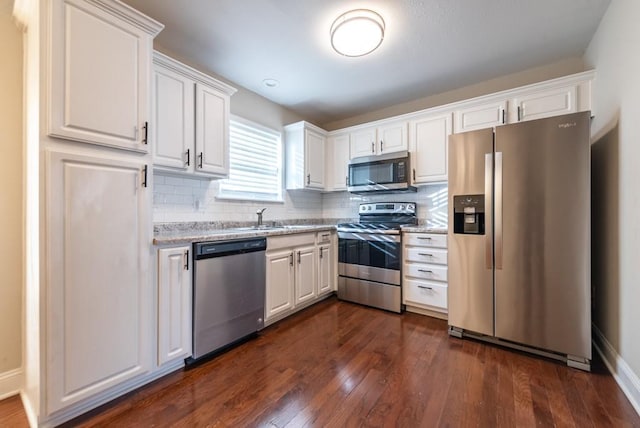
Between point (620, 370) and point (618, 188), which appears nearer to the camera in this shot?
point (620, 370)

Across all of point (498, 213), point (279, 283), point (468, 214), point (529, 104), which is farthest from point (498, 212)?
point (279, 283)

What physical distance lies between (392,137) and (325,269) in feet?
6.06

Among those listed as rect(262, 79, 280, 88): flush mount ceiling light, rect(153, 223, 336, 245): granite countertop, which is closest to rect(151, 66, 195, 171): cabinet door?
rect(153, 223, 336, 245): granite countertop

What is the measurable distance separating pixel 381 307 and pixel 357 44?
8.54 feet

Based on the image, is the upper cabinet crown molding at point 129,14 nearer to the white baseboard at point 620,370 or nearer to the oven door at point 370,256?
the oven door at point 370,256

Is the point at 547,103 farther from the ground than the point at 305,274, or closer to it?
farther from the ground

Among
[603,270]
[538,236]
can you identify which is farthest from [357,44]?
[603,270]

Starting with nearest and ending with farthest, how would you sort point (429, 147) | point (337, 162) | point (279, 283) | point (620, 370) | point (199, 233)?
point (620, 370)
point (199, 233)
point (279, 283)
point (429, 147)
point (337, 162)

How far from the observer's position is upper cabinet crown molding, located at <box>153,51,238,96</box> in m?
2.04

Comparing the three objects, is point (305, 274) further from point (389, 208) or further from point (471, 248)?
point (471, 248)

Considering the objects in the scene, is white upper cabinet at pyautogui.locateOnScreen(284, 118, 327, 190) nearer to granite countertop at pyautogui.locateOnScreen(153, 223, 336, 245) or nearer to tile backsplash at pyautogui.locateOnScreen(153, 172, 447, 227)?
tile backsplash at pyautogui.locateOnScreen(153, 172, 447, 227)

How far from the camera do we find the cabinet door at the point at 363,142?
3551mm

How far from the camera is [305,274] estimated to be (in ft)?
9.86

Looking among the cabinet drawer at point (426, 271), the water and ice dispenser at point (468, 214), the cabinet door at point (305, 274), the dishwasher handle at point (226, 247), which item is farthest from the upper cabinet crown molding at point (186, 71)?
the cabinet drawer at point (426, 271)
